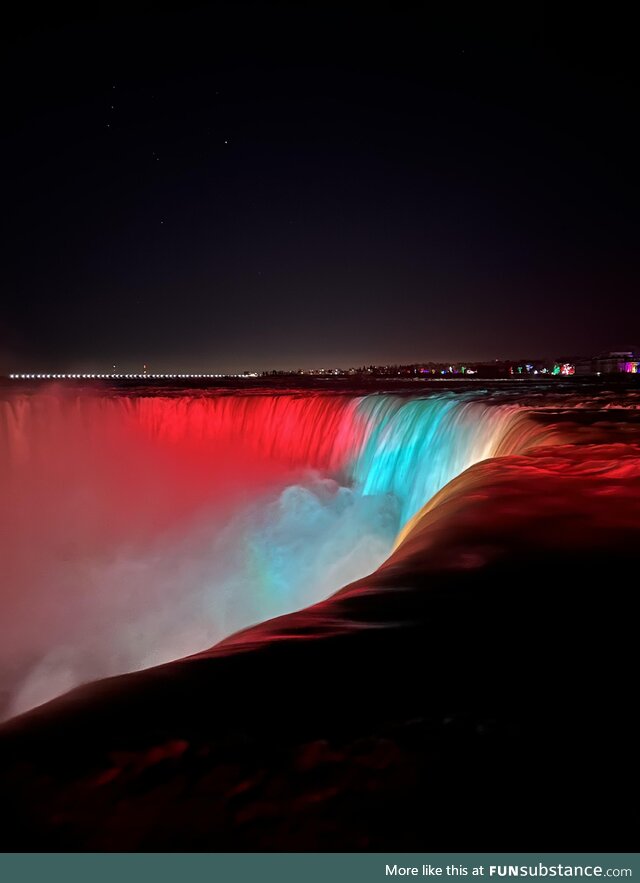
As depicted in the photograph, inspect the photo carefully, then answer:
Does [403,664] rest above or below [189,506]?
above

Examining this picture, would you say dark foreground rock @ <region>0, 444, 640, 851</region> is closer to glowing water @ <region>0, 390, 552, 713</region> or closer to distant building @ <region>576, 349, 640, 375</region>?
glowing water @ <region>0, 390, 552, 713</region>

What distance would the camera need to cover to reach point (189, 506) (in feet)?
63.3

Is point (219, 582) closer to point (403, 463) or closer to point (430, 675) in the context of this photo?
point (403, 463)

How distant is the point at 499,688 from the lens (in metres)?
2.11

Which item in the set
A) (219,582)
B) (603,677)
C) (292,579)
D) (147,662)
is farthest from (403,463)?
(603,677)

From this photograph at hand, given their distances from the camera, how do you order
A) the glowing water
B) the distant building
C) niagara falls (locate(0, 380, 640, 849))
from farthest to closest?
the distant building, the glowing water, niagara falls (locate(0, 380, 640, 849))

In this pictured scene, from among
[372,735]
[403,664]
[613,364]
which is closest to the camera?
[372,735]

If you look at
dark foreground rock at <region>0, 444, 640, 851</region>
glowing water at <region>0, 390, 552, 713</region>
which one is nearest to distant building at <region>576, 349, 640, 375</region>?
glowing water at <region>0, 390, 552, 713</region>

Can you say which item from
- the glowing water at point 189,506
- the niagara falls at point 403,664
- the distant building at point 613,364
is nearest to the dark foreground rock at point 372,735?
the niagara falls at point 403,664

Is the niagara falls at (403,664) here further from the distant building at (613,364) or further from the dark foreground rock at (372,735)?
the distant building at (613,364)

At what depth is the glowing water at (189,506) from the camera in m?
12.3

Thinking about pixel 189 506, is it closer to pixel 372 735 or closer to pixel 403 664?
pixel 403 664

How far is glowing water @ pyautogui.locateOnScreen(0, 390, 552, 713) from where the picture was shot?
1226 centimetres

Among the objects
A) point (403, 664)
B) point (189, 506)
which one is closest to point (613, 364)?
point (189, 506)
